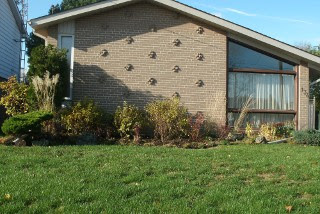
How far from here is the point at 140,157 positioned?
8906 millimetres

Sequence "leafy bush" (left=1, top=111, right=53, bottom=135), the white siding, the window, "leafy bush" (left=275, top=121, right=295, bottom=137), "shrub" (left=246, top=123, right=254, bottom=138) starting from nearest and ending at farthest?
"leafy bush" (left=1, top=111, right=53, bottom=135) < "shrub" (left=246, top=123, right=254, bottom=138) < the window < "leafy bush" (left=275, top=121, right=295, bottom=137) < the white siding

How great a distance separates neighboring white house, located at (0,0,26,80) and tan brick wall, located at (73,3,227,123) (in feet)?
24.1

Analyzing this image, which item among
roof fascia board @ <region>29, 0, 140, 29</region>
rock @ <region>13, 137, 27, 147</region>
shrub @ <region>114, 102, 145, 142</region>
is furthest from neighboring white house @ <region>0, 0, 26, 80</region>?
rock @ <region>13, 137, 27, 147</region>

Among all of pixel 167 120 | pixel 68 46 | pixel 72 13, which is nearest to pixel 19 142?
pixel 167 120

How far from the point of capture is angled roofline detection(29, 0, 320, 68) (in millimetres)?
14070

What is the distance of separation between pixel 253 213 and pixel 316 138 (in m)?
8.47

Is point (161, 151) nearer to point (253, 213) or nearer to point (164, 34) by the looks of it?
Answer: point (253, 213)

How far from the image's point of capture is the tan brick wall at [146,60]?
47.6 ft

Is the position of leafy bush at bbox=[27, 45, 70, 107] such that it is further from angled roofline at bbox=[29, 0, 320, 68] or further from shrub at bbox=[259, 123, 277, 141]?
shrub at bbox=[259, 123, 277, 141]

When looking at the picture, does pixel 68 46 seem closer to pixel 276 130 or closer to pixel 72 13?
pixel 72 13

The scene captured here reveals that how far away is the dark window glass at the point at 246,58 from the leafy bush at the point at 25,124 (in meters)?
7.15

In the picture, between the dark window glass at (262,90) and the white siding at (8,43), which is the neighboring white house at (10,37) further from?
the dark window glass at (262,90)

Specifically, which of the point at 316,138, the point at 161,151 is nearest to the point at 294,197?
the point at 161,151

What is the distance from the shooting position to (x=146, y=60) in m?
14.8
